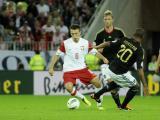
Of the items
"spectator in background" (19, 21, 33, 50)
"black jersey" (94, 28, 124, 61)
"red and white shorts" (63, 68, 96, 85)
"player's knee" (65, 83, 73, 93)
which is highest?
"spectator in background" (19, 21, 33, 50)

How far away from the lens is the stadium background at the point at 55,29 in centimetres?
2738

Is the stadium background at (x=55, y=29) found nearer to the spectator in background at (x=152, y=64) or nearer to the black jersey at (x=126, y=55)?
the spectator in background at (x=152, y=64)

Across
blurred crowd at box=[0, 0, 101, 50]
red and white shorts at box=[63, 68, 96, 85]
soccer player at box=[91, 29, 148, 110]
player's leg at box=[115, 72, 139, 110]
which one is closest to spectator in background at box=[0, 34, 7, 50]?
blurred crowd at box=[0, 0, 101, 50]

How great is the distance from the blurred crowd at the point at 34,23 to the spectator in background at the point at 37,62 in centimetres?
71

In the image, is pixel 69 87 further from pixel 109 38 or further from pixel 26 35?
pixel 26 35

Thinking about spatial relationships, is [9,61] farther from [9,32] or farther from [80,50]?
[80,50]

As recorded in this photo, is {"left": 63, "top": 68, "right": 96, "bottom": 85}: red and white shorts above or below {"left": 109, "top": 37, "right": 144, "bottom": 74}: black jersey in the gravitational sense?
below

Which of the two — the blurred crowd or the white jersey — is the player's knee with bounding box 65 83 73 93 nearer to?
the white jersey

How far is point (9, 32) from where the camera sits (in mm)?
28578

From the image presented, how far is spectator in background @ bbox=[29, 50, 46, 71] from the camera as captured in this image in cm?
2817

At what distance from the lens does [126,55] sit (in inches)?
650

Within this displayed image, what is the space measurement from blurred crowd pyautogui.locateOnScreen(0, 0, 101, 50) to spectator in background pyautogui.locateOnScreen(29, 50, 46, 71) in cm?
71

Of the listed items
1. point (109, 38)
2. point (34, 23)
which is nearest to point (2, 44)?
point (34, 23)

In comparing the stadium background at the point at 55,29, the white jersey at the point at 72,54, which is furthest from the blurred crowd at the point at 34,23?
the white jersey at the point at 72,54
